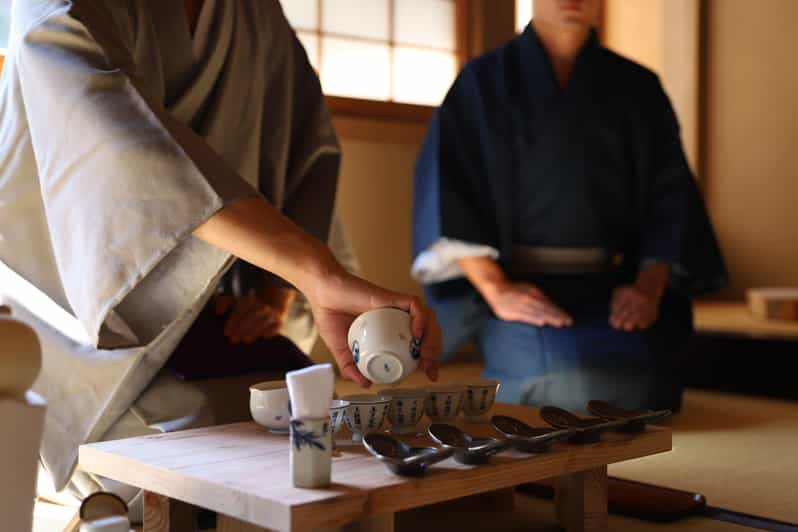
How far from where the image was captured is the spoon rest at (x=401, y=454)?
1.43m

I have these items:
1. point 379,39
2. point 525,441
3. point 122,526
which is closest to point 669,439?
point 525,441

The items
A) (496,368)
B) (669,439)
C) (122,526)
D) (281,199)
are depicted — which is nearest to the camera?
(122,526)

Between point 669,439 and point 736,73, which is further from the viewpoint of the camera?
point 736,73

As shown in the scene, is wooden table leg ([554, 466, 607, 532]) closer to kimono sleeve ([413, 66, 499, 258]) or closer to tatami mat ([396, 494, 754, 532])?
tatami mat ([396, 494, 754, 532])

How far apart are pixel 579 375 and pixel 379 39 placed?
2.24 meters

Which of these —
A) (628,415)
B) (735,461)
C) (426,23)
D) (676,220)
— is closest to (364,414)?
(628,415)

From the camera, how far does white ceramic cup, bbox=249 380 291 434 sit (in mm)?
1754

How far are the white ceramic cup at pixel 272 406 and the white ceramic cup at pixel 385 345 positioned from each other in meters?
0.16

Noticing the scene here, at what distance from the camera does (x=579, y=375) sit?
11.0ft

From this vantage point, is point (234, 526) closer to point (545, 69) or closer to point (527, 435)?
point (527, 435)

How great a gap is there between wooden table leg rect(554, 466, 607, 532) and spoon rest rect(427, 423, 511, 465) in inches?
12.3

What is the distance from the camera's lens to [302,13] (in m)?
4.55

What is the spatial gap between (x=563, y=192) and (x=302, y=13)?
1651 mm

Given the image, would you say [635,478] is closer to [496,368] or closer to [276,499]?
[496,368]
